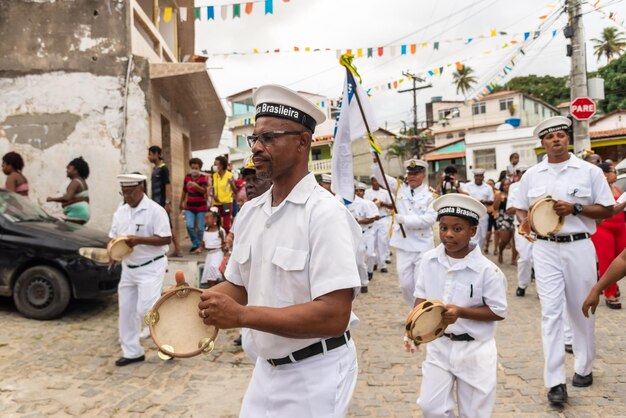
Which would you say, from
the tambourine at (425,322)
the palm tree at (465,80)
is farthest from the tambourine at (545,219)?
the palm tree at (465,80)

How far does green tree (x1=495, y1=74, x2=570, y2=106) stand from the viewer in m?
55.8

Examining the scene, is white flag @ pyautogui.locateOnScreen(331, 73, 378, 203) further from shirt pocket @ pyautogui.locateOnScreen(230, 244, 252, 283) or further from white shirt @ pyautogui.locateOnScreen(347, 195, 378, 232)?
white shirt @ pyautogui.locateOnScreen(347, 195, 378, 232)

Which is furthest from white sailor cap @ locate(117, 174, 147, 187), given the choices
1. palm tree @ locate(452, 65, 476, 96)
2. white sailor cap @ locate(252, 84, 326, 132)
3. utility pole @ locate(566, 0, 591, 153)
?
palm tree @ locate(452, 65, 476, 96)

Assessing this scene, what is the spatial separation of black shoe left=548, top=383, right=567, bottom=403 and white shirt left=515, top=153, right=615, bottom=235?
4.18ft

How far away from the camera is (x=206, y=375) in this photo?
546 centimetres

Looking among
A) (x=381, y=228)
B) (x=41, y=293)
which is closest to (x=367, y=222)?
(x=381, y=228)

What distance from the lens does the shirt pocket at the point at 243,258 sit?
7.47 ft

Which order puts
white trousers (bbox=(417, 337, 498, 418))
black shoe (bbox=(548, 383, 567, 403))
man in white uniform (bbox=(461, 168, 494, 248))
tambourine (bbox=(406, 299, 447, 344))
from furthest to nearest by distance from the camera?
man in white uniform (bbox=(461, 168, 494, 248)) → black shoe (bbox=(548, 383, 567, 403)) → white trousers (bbox=(417, 337, 498, 418)) → tambourine (bbox=(406, 299, 447, 344))

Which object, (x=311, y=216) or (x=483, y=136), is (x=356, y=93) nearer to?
(x=311, y=216)

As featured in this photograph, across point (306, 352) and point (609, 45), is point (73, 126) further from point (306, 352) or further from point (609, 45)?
point (609, 45)

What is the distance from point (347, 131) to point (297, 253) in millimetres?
3579

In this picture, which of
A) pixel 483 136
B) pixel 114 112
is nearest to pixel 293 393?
pixel 114 112

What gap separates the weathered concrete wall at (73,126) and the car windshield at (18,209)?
2049 mm

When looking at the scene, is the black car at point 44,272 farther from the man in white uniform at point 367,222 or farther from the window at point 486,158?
the window at point 486,158
